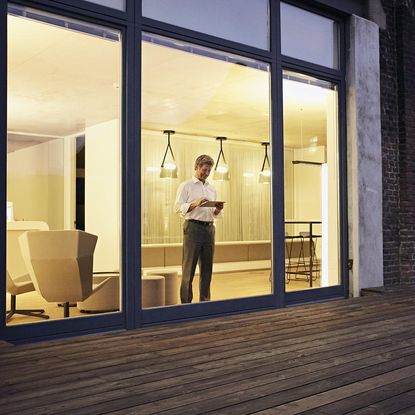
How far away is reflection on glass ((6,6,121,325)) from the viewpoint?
14.0 ft

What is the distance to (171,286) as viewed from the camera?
5.07 metres

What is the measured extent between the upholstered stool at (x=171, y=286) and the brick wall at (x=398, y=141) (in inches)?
115

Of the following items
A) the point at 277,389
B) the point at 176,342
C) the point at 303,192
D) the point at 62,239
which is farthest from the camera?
the point at 303,192

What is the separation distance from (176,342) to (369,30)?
4.45 metres

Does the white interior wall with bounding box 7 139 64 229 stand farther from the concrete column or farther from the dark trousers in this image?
the concrete column

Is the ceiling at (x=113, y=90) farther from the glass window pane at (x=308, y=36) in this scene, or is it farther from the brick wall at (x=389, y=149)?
the brick wall at (x=389, y=149)

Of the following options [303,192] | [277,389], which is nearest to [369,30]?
[303,192]

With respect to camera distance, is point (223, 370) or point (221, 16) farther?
point (221, 16)

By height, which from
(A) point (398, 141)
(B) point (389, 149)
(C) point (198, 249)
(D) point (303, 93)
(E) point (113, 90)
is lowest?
(C) point (198, 249)

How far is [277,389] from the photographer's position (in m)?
2.93

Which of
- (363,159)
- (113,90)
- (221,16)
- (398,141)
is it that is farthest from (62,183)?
(398,141)

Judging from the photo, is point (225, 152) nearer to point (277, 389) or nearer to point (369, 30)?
point (369, 30)

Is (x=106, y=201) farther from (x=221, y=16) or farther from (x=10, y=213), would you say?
(x=221, y=16)

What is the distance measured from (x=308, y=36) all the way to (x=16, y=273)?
12.6 feet
